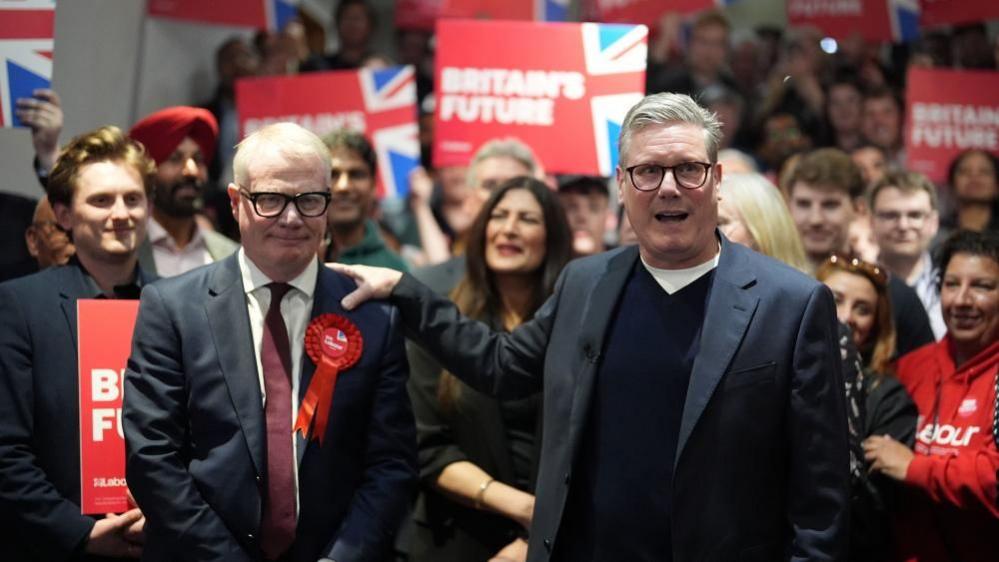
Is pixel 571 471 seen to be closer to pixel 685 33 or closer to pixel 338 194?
pixel 338 194

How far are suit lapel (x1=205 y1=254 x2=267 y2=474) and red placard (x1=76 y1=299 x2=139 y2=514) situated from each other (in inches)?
15.8

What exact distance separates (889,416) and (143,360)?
234 cm

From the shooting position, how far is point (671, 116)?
3.29 m

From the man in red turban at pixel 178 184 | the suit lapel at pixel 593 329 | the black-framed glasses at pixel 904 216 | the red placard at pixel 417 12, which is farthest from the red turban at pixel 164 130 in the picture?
the red placard at pixel 417 12

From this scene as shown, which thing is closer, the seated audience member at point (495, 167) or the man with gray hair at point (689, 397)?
the man with gray hair at point (689, 397)

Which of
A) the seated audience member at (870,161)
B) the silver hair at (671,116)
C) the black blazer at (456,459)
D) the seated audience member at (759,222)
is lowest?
the black blazer at (456,459)

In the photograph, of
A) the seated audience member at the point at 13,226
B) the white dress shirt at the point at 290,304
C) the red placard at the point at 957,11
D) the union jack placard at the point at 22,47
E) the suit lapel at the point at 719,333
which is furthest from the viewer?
the red placard at the point at 957,11

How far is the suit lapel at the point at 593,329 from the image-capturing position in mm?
3344

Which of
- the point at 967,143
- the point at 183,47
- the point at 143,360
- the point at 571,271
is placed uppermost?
the point at 183,47

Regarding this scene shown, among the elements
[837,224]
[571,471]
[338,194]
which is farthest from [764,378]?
[338,194]

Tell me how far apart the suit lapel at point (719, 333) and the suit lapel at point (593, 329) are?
249mm

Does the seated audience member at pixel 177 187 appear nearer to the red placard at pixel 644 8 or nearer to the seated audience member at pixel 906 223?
the seated audience member at pixel 906 223

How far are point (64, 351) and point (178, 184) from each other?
1318 millimetres

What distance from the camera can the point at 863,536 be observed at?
13.4ft
